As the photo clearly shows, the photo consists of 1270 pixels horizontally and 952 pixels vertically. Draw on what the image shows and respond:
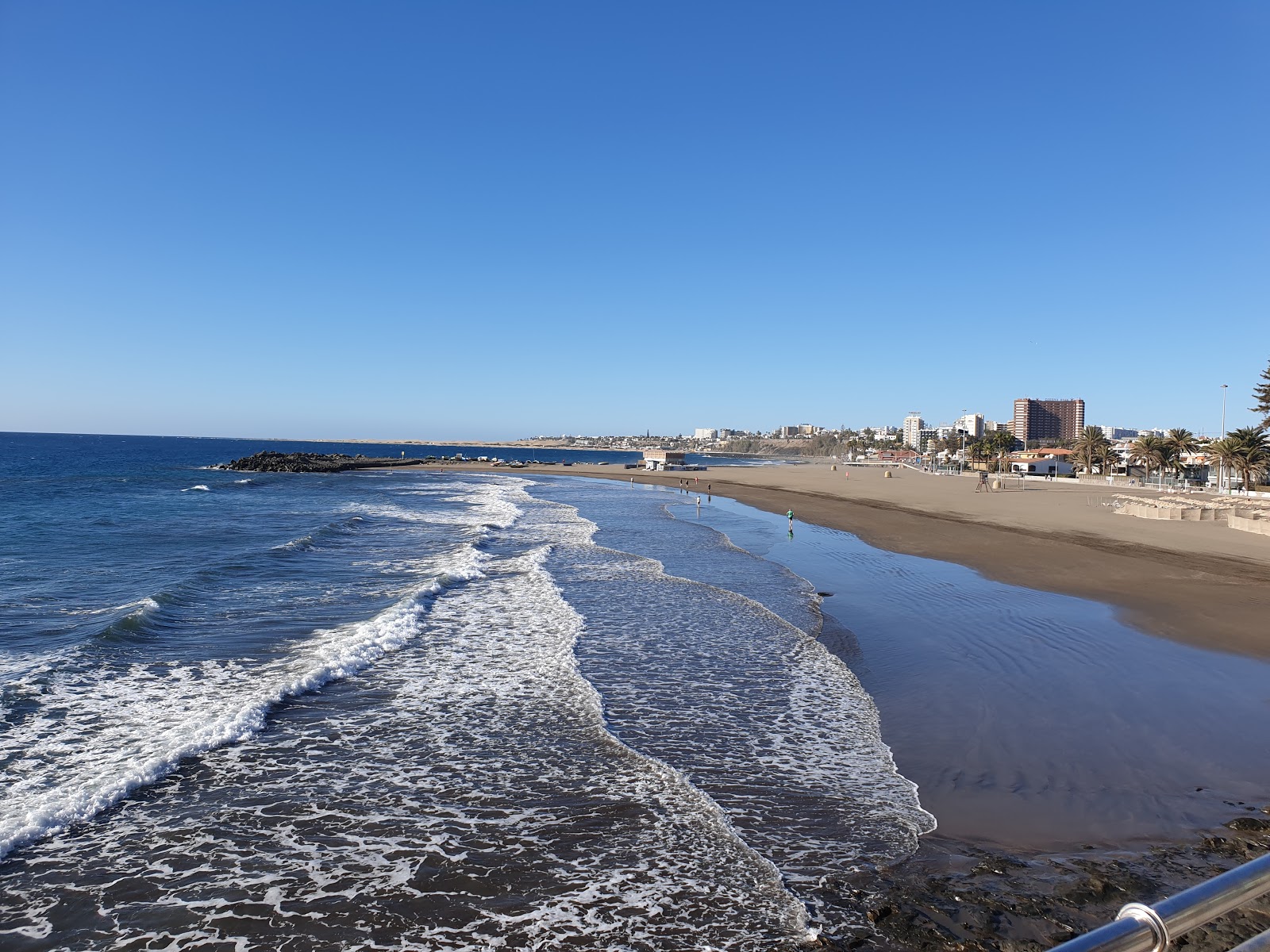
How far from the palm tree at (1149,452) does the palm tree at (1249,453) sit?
46.9 ft

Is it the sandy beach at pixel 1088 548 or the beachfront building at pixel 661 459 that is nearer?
the sandy beach at pixel 1088 548

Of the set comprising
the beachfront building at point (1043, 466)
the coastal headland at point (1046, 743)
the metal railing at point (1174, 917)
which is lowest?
the coastal headland at point (1046, 743)

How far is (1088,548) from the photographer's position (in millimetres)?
24734

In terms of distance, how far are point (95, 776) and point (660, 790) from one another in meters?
5.84

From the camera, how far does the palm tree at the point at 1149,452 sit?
63.8m

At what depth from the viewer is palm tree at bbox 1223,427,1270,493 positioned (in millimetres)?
46406

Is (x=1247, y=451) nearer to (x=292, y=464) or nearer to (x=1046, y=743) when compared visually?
(x=1046, y=743)

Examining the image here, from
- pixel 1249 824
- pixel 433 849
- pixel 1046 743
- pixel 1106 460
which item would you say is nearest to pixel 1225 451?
pixel 1106 460

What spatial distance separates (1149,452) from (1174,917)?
76.9 meters

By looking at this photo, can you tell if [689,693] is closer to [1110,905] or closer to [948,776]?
[948,776]

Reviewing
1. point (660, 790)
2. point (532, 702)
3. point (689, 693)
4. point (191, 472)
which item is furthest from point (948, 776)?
point (191, 472)

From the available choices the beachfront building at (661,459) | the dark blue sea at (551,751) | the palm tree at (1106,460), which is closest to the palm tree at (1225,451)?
the palm tree at (1106,460)

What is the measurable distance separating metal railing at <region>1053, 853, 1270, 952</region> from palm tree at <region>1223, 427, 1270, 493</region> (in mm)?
57618

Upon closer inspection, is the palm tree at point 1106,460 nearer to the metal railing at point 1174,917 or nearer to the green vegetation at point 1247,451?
the green vegetation at point 1247,451
